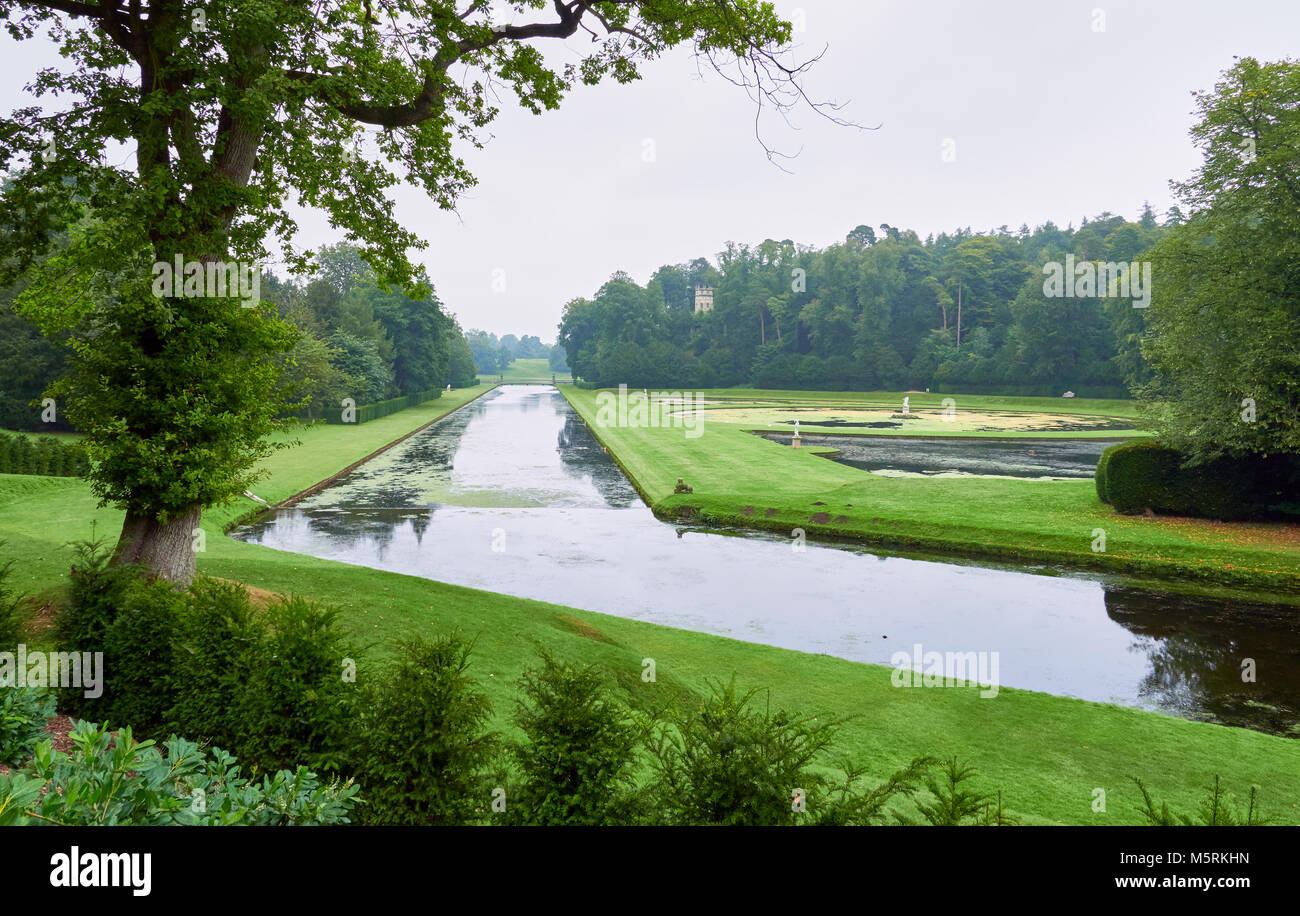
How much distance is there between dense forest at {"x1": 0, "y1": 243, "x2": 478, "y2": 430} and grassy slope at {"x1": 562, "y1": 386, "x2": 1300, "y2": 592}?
47.0 ft

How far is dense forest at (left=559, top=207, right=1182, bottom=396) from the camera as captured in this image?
84188 mm

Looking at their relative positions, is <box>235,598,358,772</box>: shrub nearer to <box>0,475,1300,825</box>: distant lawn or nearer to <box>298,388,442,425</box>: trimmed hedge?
<box>0,475,1300,825</box>: distant lawn

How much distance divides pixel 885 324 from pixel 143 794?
10828cm

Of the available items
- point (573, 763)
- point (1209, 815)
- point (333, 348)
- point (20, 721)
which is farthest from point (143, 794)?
point (333, 348)

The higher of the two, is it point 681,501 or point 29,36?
point 29,36

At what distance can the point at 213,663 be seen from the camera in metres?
5.88

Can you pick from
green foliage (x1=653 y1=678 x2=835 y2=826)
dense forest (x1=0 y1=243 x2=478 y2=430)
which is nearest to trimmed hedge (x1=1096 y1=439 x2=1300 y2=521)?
Result: green foliage (x1=653 y1=678 x2=835 y2=826)

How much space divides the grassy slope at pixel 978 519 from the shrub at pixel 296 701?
1684cm

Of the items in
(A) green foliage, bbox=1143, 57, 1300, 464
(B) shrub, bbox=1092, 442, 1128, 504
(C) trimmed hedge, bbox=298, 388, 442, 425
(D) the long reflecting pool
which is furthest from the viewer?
(C) trimmed hedge, bbox=298, 388, 442, 425

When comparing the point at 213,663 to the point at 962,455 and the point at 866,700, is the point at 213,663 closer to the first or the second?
the point at 866,700
